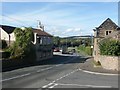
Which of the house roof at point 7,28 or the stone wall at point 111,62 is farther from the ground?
the house roof at point 7,28

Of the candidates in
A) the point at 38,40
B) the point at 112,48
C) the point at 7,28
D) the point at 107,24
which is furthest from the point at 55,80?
the point at 107,24

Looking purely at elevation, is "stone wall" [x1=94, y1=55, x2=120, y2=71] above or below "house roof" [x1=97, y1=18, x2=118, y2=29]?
below

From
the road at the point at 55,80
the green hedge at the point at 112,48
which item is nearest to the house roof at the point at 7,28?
the green hedge at the point at 112,48

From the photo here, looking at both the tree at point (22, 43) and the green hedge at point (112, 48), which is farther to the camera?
the tree at point (22, 43)

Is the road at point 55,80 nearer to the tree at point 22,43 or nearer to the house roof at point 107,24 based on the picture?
the tree at point 22,43

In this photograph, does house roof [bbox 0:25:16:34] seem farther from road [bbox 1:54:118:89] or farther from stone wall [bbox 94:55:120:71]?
road [bbox 1:54:118:89]

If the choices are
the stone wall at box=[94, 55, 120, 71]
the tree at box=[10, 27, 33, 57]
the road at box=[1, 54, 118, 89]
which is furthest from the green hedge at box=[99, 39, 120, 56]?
the tree at box=[10, 27, 33, 57]

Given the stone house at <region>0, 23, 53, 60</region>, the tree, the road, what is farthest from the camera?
the stone house at <region>0, 23, 53, 60</region>

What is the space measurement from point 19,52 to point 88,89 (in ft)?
95.3

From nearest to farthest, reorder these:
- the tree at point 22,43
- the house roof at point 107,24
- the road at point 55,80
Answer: the road at point 55,80, the tree at point 22,43, the house roof at point 107,24

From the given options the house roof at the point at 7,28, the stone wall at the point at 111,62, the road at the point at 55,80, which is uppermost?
the house roof at the point at 7,28

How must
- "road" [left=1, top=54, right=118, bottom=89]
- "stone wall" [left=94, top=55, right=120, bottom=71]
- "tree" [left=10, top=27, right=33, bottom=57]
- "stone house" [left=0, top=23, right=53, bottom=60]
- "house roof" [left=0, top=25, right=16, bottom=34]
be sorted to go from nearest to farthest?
1. "road" [left=1, top=54, right=118, bottom=89]
2. "stone wall" [left=94, top=55, right=120, bottom=71]
3. "tree" [left=10, top=27, right=33, bottom=57]
4. "stone house" [left=0, top=23, right=53, bottom=60]
5. "house roof" [left=0, top=25, right=16, bottom=34]

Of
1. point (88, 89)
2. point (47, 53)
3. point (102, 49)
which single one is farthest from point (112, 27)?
point (88, 89)

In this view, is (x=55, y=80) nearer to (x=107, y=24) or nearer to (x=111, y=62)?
→ (x=111, y=62)
